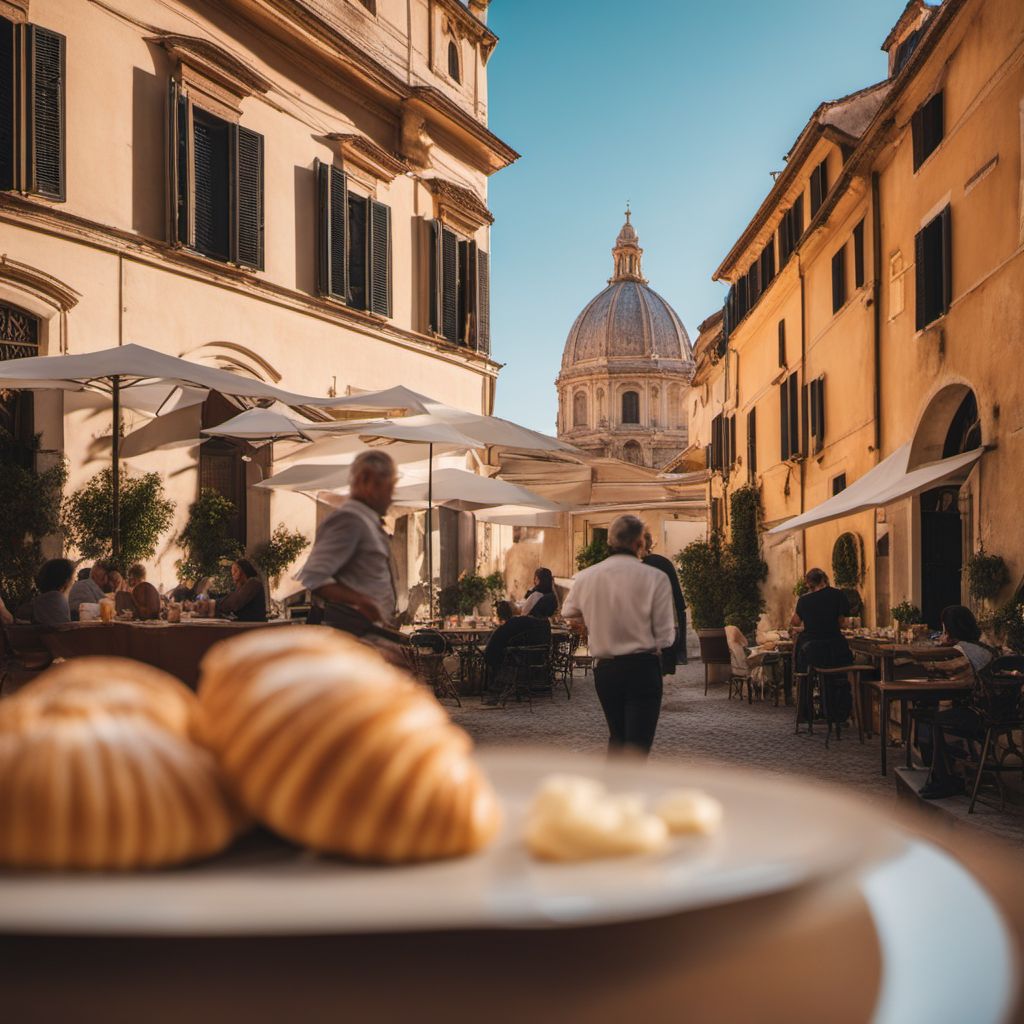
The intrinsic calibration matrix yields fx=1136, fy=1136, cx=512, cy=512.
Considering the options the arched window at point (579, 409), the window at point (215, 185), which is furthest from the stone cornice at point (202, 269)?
the arched window at point (579, 409)

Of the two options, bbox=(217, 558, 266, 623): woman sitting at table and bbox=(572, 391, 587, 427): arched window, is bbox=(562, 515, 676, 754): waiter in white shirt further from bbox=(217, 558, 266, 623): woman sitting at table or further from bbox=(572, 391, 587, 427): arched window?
bbox=(572, 391, 587, 427): arched window

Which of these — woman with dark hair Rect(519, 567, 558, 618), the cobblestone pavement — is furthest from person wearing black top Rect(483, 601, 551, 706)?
the cobblestone pavement

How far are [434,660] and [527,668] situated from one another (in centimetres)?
212

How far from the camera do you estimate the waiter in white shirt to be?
5.61 m

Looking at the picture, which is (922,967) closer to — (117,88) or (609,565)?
(609,565)

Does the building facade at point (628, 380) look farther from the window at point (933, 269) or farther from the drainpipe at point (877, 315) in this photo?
the window at point (933, 269)

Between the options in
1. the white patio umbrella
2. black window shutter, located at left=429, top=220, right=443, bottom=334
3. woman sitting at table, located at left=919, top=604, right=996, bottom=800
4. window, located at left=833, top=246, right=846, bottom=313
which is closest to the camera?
woman sitting at table, located at left=919, top=604, right=996, bottom=800

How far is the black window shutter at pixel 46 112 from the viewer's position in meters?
11.8

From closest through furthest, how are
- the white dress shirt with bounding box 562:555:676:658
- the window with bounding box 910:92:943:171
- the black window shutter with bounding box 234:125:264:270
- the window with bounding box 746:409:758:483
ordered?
1. the white dress shirt with bounding box 562:555:676:658
2. the window with bounding box 910:92:943:171
3. the black window shutter with bounding box 234:125:264:270
4. the window with bounding box 746:409:758:483

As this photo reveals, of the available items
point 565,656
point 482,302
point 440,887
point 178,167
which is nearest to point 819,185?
point 482,302

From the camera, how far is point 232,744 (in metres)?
0.88

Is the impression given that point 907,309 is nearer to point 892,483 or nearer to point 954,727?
point 892,483

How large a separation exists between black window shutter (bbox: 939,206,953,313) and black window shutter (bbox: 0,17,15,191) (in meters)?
9.74

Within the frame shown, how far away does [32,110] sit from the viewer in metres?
11.8
